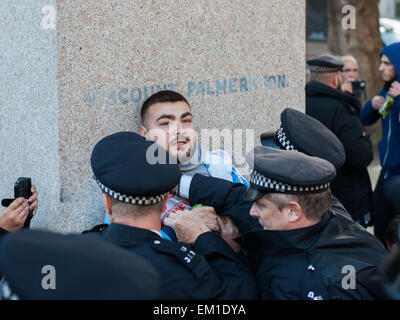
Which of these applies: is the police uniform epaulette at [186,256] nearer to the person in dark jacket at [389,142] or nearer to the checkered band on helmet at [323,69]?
the person in dark jacket at [389,142]

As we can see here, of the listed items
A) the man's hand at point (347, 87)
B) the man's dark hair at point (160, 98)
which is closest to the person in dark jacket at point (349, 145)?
the man's hand at point (347, 87)

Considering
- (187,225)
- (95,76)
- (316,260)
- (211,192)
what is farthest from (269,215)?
(95,76)

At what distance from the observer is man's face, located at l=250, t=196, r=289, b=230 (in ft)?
7.25

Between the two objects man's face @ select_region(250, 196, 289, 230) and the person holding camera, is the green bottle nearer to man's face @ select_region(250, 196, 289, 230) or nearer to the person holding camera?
man's face @ select_region(250, 196, 289, 230)

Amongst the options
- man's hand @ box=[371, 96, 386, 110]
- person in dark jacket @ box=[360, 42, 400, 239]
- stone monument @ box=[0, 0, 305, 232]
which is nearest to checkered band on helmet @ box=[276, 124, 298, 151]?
stone monument @ box=[0, 0, 305, 232]

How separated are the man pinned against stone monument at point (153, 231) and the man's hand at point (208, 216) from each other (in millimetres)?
321

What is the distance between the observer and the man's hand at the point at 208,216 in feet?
8.18

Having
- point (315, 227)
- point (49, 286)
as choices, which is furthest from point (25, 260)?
point (315, 227)

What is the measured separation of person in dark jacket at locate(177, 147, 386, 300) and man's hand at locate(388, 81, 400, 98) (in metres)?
2.81

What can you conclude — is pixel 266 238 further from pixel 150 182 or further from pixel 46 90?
pixel 46 90

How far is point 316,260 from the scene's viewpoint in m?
2.11

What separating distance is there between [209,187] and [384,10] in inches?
934

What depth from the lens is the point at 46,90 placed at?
8.73 ft
